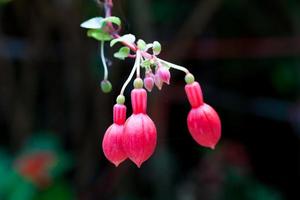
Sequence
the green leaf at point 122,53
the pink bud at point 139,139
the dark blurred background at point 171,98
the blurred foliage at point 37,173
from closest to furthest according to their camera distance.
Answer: the pink bud at point 139,139 → the green leaf at point 122,53 → the blurred foliage at point 37,173 → the dark blurred background at point 171,98

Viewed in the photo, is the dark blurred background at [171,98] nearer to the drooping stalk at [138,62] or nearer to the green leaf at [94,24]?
the green leaf at [94,24]

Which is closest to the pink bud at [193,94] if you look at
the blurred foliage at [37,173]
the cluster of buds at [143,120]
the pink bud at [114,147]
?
the cluster of buds at [143,120]

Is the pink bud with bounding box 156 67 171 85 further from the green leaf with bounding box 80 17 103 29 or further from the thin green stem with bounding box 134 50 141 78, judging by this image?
the green leaf with bounding box 80 17 103 29

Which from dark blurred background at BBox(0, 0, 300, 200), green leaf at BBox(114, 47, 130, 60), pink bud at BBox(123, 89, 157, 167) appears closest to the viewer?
pink bud at BBox(123, 89, 157, 167)

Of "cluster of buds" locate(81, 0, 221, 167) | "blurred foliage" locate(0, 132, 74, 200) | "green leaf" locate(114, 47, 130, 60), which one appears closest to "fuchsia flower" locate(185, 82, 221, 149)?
"cluster of buds" locate(81, 0, 221, 167)

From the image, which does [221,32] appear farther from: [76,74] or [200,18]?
[76,74]

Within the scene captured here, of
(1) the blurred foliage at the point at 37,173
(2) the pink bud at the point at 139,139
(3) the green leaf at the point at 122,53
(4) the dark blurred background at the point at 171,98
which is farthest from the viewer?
(4) the dark blurred background at the point at 171,98

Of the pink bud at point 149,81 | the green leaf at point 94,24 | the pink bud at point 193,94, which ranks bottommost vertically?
the pink bud at point 193,94

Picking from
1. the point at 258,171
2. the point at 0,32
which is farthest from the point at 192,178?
the point at 0,32
